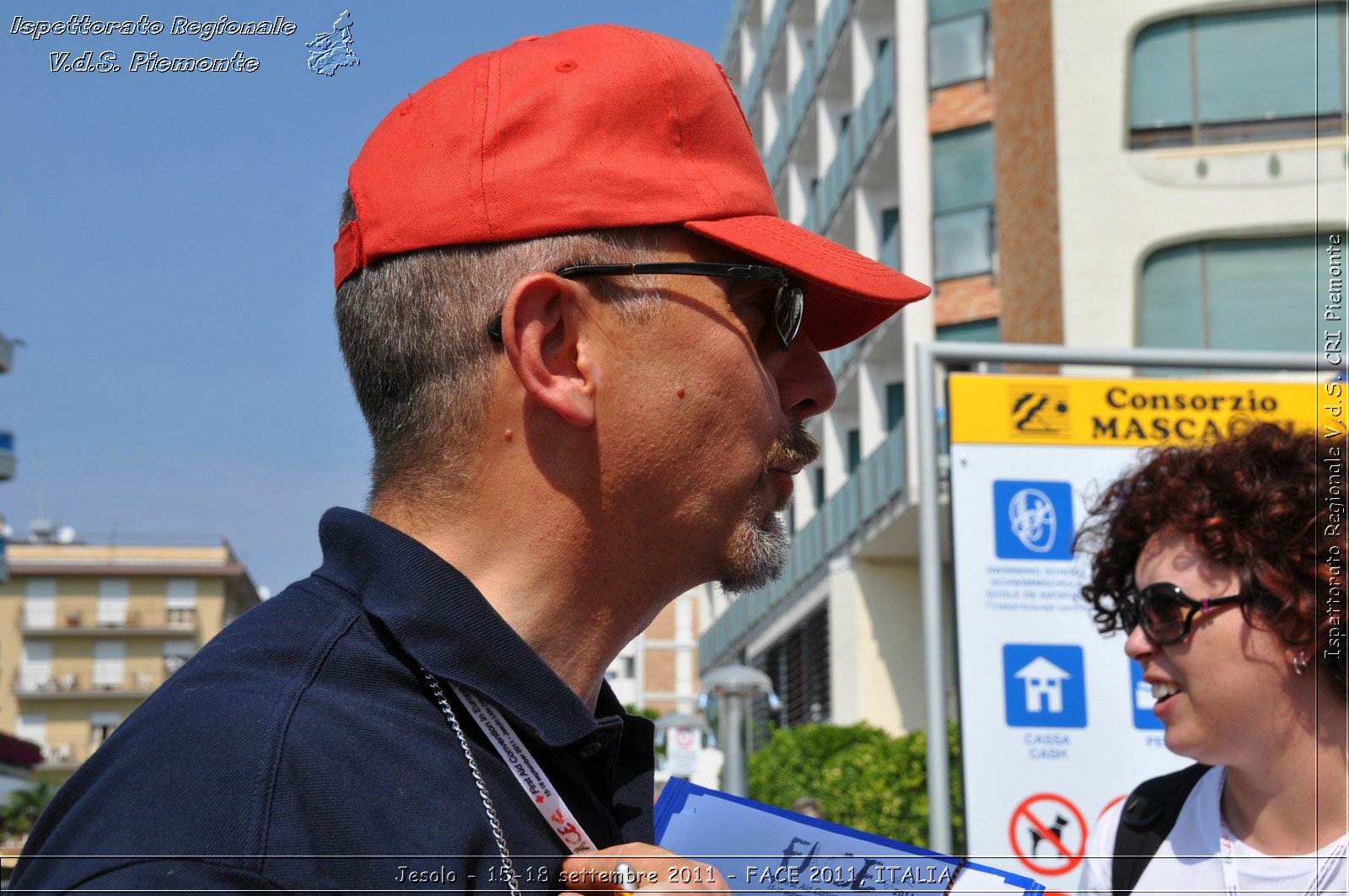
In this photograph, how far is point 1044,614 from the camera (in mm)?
5910

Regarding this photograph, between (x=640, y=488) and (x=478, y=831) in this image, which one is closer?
(x=478, y=831)

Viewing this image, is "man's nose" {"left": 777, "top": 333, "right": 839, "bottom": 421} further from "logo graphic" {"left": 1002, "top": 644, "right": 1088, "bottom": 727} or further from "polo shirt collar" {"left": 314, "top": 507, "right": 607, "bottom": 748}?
"logo graphic" {"left": 1002, "top": 644, "right": 1088, "bottom": 727}

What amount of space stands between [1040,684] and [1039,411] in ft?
3.72

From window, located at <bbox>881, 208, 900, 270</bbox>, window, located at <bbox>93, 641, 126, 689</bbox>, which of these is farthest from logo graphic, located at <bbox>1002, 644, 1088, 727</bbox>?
window, located at <bbox>881, 208, 900, 270</bbox>

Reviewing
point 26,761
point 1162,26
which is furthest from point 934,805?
point 26,761

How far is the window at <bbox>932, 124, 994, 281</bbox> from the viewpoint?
22516mm

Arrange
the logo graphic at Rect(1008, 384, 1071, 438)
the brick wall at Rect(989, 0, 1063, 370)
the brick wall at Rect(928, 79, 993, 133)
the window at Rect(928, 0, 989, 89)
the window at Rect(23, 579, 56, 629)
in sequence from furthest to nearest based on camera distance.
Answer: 1. the window at Rect(928, 0, 989, 89)
2. the brick wall at Rect(928, 79, 993, 133)
3. the brick wall at Rect(989, 0, 1063, 370)
4. the window at Rect(23, 579, 56, 629)
5. the logo graphic at Rect(1008, 384, 1071, 438)

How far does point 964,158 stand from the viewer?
909 inches

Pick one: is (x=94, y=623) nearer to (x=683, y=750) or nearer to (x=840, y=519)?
(x=683, y=750)

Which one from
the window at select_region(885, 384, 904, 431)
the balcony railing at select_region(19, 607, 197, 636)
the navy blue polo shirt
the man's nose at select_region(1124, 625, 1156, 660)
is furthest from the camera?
the window at select_region(885, 384, 904, 431)

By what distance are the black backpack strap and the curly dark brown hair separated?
378mm

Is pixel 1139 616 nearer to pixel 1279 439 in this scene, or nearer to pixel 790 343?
pixel 1279 439

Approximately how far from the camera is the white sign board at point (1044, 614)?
5.75 metres

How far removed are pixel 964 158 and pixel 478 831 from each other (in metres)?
22.9
